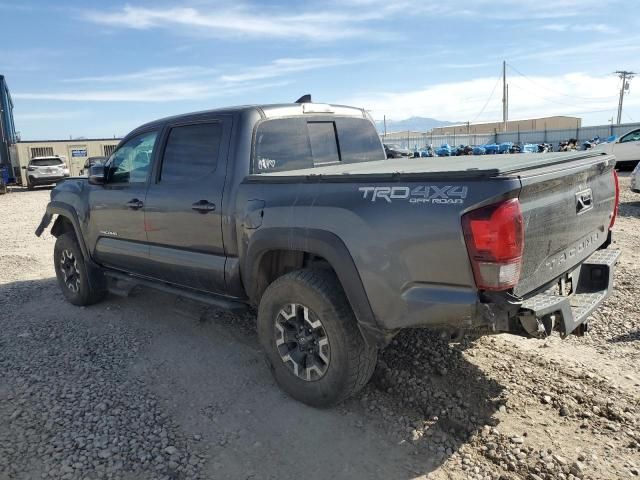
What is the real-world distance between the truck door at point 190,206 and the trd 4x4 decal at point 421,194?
142cm

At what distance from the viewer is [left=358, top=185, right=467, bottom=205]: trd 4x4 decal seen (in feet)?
8.69

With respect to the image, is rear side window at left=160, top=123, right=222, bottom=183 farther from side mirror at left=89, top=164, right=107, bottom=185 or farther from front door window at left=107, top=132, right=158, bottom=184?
side mirror at left=89, top=164, right=107, bottom=185

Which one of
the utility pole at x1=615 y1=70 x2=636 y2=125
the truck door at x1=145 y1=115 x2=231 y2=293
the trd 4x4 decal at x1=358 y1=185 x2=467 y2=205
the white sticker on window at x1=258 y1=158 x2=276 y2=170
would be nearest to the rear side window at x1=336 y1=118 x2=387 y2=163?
the white sticker on window at x1=258 y1=158 x2=276 y2=170

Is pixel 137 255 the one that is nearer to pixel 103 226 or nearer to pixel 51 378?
pixel 103 226

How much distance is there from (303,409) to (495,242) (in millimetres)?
1767

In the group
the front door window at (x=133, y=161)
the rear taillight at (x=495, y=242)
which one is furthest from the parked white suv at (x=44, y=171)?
the rear taillight at (x=495, y=242)

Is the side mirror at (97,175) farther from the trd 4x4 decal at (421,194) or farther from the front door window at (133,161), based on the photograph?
the trd 4x4 decal at (421,194)

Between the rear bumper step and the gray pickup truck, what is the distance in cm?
1

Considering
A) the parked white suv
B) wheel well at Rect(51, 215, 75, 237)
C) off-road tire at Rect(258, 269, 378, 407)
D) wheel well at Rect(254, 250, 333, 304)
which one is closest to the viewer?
off-road tire at Rect(258, 269, 378, 407)

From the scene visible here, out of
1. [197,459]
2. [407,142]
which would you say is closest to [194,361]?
[197,459]

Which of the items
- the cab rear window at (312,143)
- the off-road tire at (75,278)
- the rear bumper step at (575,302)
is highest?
the cab rear window at (312,143)

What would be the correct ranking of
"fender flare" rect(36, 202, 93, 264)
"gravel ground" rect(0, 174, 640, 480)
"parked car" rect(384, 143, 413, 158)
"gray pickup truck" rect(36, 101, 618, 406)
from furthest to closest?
"parked car" rect(384, 143, 413, 158) < "fender flare" rect(36, 202, 93, 264) < "gravel ground" rect(0, 174, 640, 480) < "gray pickup truck" rect(36, 101, 618, 406)

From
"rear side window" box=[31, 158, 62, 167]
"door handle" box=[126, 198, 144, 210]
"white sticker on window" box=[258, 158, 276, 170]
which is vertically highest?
"white sticker on window" box=[258, 158, 276, 170]

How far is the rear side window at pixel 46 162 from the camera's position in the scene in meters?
24.9
